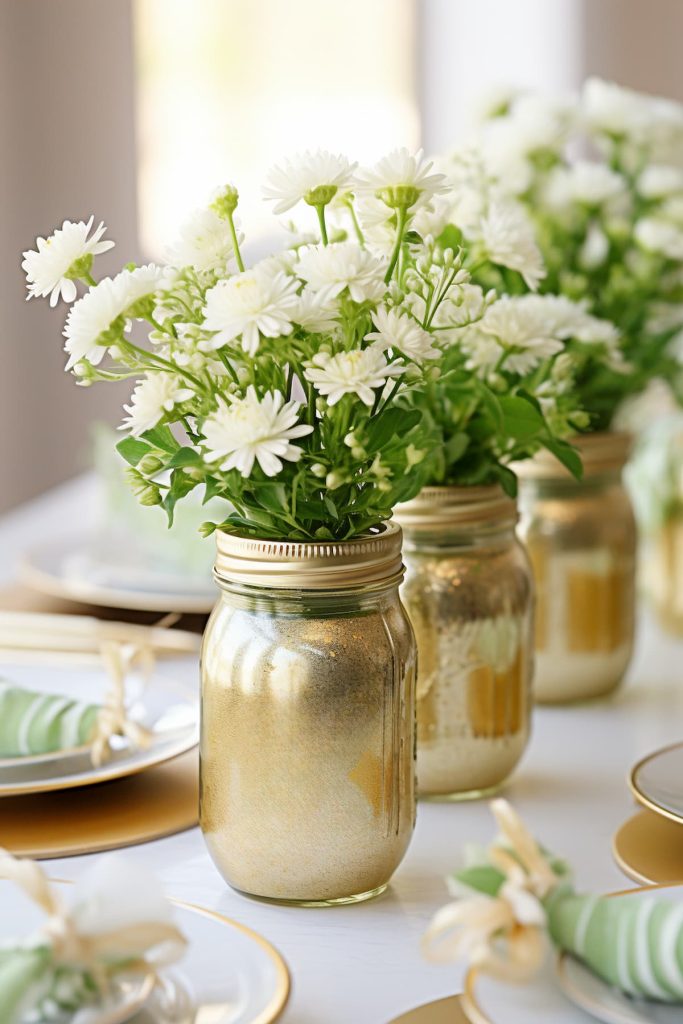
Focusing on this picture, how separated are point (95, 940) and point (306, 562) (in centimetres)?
23

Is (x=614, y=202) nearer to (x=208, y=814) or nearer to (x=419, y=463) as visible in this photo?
(x=419, y=463)

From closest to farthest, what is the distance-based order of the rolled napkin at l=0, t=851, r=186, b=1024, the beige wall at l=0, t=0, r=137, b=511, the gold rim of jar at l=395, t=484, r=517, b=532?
the rolled napkin at l=0, t=851, r=186, b=1024 < the gold rim of jar at l=395, t=484, r=517, b=532 < the beige wall at l=0, t=0, r=137, b=511

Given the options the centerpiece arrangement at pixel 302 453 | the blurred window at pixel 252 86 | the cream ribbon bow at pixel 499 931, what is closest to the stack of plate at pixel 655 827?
the centerpiece arrangement at pixel 302 453

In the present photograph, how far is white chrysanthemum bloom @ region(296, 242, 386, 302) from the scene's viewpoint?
0.64 metres

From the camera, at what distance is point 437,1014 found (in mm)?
625

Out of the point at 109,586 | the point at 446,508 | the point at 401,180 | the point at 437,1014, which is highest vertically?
the point at 401,180

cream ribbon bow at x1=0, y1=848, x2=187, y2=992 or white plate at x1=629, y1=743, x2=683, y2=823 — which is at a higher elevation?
cream ribbon bow at x1=0, y1=848, x2=187, y2=992

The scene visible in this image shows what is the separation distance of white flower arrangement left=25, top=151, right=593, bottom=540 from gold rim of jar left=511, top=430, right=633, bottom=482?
1.24 ft

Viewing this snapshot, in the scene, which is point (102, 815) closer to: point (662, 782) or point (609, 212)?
point (662, 782)

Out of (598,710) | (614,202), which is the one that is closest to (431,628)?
(598,710)

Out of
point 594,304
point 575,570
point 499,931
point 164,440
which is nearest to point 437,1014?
point 499,931

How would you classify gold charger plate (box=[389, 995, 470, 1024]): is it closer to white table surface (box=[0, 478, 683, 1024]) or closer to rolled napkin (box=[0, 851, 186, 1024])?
white table surface (box=[0, 478, 683, 1024])

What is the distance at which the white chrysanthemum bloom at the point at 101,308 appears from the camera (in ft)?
2.14

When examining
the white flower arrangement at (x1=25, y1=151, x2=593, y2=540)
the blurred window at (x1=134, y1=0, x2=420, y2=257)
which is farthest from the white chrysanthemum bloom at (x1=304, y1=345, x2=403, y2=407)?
the blurred window at (x1=134, y1=0, x2=420, y2=257)
